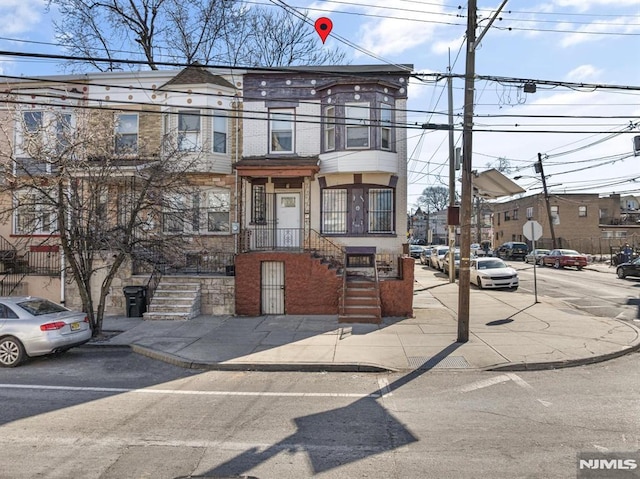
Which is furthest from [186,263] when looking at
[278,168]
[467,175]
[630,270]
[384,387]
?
[630,270]

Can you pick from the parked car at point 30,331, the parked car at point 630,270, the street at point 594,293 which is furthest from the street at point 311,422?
the parked car at point 630,270

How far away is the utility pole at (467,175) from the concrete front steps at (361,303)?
10.2 ft

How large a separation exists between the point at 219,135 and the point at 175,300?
6.45 meters

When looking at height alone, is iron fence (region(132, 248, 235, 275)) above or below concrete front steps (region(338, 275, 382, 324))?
above

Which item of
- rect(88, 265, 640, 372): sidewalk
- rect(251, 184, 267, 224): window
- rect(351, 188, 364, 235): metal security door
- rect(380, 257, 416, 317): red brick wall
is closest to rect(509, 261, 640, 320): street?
rect(88, 265, 640, 372): sidewalk

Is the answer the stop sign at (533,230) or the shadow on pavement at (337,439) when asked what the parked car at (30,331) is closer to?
the shadow on pavement at (337,439)

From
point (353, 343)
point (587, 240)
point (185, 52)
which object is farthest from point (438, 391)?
point (587, 240)

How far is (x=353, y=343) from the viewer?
34.3 ft

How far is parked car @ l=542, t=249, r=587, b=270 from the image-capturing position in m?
33.3

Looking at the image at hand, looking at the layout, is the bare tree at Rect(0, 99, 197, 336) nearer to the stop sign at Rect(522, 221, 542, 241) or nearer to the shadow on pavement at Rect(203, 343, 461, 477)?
the shadow on pavement at Rect(203, 343, 461, 477)

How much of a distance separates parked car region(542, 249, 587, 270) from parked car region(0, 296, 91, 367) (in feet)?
112

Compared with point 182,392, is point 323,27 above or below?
above

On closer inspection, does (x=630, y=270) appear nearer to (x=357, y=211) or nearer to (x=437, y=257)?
(x=437, y=257)

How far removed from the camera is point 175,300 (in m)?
13.8
